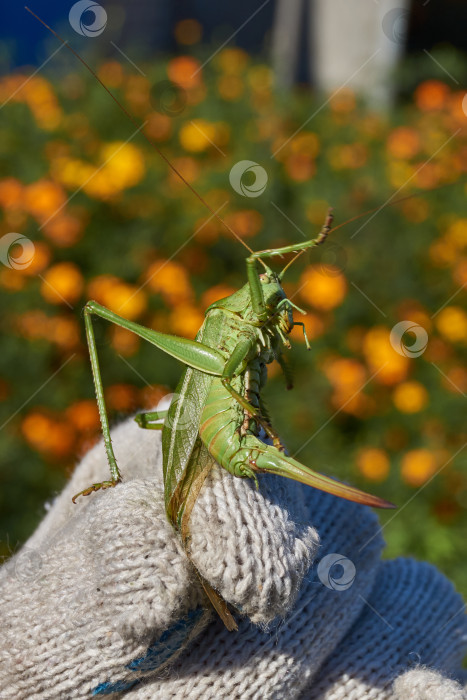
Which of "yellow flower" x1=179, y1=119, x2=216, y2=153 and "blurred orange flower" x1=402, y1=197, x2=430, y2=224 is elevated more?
"yellow flower" x1=179, y1=119, x2=216, y2=153

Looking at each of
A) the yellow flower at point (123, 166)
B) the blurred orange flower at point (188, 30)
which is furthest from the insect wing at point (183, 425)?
the blurred orange flower at point (188, 30)

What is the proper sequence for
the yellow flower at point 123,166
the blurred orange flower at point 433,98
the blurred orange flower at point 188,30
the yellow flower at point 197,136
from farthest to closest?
the blurred orange flower at point 188,30
the blurred orange flower at point 433,98
the yellow flower at point 197,136
the yellow flower at point 123,166

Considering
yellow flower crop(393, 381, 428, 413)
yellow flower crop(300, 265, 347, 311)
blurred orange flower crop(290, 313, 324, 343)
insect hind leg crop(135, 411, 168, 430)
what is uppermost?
yellow flower crop(300, 265, 347, 311)

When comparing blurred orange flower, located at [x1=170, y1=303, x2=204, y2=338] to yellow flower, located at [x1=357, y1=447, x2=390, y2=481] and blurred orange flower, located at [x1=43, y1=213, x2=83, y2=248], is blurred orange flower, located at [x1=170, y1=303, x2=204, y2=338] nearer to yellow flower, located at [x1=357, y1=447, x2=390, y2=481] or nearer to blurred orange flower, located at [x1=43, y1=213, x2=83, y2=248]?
blurred orange flower, located at [x1=43, y1=213, x2=83, y2=248]

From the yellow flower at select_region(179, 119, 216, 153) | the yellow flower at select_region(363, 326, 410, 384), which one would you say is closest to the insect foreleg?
the yellow flower at select_region(363, 326, 410, 384)

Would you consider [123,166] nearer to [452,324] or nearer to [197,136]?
[197,136]

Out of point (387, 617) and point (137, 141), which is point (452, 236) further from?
point (387, 617)

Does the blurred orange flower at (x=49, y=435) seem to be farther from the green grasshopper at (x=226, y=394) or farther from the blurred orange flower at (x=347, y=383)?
the green grasshopper at (x=226, y=394)
